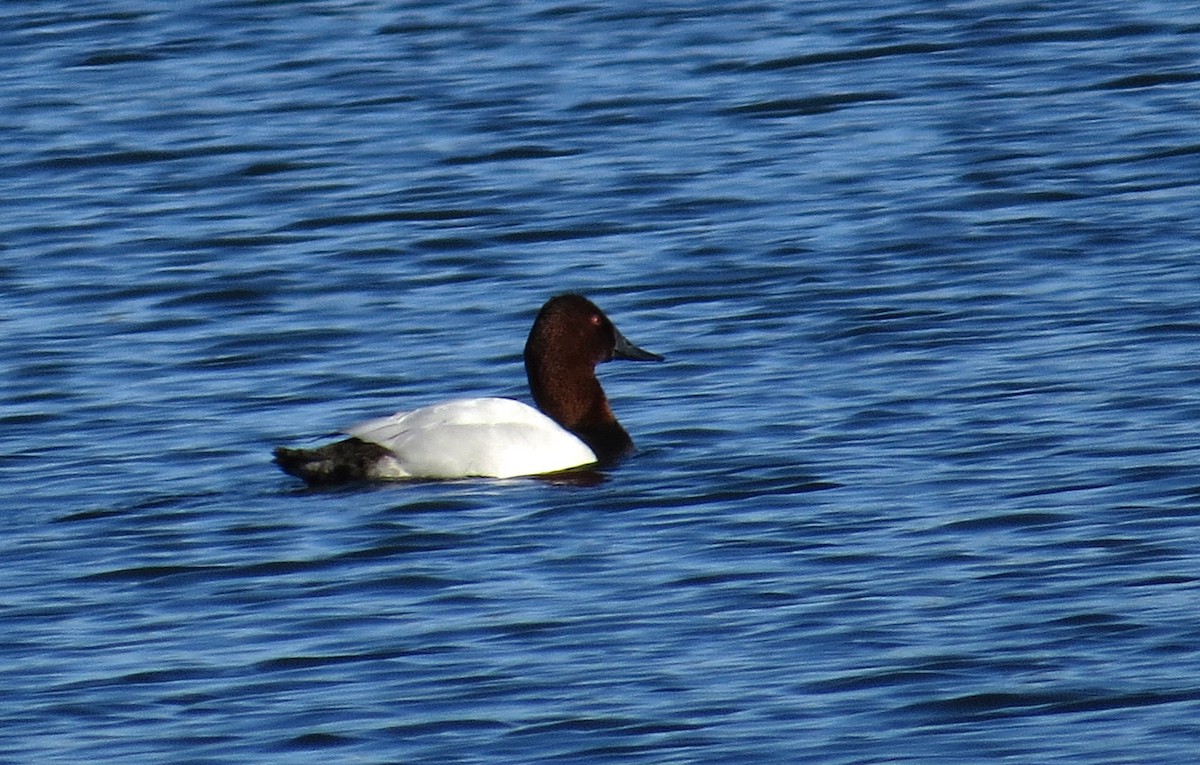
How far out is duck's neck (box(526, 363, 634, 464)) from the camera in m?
9.87

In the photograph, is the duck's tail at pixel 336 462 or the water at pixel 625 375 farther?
the duck's tail at pixel 336 462

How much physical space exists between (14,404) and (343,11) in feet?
29.4

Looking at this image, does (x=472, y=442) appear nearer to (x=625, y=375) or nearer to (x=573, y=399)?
(x=573, y=399)

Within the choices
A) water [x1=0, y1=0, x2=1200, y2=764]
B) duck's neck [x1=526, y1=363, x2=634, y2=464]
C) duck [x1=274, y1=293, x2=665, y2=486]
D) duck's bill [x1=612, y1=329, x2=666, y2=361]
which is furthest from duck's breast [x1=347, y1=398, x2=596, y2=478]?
duck's bill [x1=612, y1=329, x2=666, y2=361]

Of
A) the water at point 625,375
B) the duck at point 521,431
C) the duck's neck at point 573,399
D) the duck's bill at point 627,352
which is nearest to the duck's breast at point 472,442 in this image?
the duck at point 521,431

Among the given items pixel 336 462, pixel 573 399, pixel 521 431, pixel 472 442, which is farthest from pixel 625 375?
pixel 336 462

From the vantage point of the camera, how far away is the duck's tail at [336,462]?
9.12 m

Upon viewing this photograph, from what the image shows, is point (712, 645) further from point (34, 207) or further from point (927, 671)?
point (34, 207)

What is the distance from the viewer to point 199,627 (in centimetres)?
760

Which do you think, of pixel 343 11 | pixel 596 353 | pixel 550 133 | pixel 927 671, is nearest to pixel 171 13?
pixel 343 11

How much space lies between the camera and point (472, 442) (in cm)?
933

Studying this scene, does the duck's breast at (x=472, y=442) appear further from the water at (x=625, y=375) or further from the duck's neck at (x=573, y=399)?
the duck's neck at (x=573, y=399)

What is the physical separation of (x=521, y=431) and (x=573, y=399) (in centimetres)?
64

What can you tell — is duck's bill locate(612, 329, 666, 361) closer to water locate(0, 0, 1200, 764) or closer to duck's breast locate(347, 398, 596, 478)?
water locate(0, 0, 1200, 764)
